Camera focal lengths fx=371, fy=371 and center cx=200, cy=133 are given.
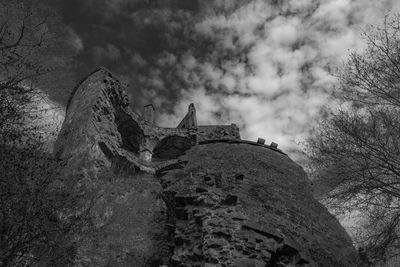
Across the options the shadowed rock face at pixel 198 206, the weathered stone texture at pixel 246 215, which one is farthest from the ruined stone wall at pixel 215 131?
the weathered stone texture at pixel 246 215

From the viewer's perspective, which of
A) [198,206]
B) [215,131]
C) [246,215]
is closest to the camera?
[246,215]

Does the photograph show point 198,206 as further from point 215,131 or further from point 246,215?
point 215,131

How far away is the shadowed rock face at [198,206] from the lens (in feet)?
25.9

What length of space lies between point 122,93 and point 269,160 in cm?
989

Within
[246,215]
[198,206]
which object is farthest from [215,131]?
[246,215]

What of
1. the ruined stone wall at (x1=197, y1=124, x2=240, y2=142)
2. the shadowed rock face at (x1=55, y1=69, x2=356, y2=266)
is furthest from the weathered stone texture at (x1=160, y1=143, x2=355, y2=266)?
the ruined stone wall at (x1=197, y1=124, x2=240, y2=142)

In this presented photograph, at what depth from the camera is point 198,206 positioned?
346 inches

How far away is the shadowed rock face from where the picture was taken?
311 inches

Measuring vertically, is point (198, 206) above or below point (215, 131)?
below

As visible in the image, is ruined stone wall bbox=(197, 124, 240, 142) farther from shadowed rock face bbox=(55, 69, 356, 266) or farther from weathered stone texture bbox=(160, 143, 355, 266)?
weathered stone texture bbox=(160, 143, 355, 266)

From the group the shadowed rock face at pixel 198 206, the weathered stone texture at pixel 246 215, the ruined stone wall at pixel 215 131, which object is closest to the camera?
the weathered stone texture at pixel 246 215

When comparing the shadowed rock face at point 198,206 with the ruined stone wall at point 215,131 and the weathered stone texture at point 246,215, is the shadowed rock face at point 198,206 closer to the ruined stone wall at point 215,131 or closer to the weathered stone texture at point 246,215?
the weathered stone texture at point 246,215

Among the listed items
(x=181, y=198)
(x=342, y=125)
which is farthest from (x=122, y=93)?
(x=342, y=125)

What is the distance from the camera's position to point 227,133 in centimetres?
2209
